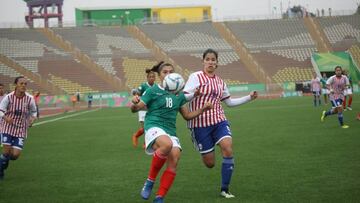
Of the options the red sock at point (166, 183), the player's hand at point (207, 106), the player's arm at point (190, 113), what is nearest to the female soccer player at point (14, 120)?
the player's arm at point (190, 113)

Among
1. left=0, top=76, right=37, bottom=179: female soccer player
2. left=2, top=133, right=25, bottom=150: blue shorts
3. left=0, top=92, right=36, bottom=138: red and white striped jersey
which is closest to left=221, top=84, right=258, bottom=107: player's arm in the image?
left=0, top=76, right=37, bottom=179: female soccer player

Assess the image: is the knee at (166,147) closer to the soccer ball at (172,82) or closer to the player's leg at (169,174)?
the player's leg at (169,174)

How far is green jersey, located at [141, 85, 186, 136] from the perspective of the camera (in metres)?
7.45

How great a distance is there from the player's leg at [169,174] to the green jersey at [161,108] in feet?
0.92

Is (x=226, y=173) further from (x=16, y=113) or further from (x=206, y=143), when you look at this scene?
(x=16, y=113)

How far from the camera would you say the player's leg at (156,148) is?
717 centimetres

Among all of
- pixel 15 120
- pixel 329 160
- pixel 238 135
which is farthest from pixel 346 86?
pixel 15 120

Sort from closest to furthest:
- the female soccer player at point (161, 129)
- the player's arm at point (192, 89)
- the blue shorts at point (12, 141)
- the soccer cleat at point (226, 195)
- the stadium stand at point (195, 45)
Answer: the female soccer player at point (161, 129)
the soccer cleat at point (226, 195)
the player's arm at point (192, 89)
the blue shorts at point (12, 141)
the stadium stand at point (195, 45)

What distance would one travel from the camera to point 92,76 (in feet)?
176

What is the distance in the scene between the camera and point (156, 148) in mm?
7375

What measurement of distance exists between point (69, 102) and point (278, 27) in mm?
27221

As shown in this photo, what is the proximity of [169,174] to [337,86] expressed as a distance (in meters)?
12.0

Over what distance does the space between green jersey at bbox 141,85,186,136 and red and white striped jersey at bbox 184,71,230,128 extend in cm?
50

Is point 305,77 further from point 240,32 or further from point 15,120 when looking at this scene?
point 15,120
